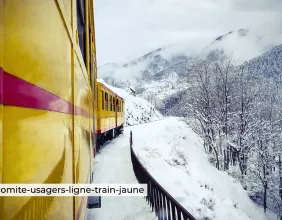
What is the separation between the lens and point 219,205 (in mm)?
8352

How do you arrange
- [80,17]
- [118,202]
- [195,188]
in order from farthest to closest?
1. [195,188]
2. [118,202]
3. [80,17]

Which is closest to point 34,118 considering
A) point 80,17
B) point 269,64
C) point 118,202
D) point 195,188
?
point 80,17

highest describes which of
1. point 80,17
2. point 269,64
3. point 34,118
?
point 269,64

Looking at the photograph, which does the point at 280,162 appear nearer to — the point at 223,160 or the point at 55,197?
the point at 223,160

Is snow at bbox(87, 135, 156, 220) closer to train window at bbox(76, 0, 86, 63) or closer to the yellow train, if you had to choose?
train window at bbox(76, 0, 86, 63)

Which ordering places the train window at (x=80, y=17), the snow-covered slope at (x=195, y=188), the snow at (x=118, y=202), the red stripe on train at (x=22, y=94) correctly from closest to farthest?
the red stripe on train at (x=22, y=94)
the train window at (x=80, y=17)
the snow at (x=118, y=202)
the snow-covered slope at (x=195, y=188)

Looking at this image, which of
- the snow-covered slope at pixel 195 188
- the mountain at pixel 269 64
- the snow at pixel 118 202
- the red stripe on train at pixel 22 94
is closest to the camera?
the red stripe on train at pixel 22 94

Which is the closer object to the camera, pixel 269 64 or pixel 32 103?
pixel 32 103

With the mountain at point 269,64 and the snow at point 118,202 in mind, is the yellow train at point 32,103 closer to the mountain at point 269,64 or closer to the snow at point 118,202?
the snow at point 118,202

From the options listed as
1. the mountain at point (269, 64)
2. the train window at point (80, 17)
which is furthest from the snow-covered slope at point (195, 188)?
the mountain at point (269, 64)

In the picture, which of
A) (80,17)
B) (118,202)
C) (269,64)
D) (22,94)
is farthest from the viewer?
(269,64)

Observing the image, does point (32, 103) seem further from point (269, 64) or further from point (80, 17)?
point (269, 64)

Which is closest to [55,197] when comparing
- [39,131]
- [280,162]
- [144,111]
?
[39,131]

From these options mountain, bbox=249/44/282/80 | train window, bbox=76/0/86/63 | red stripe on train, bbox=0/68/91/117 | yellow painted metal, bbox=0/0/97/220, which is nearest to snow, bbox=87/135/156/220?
train window, bbox=76/0/86/63
